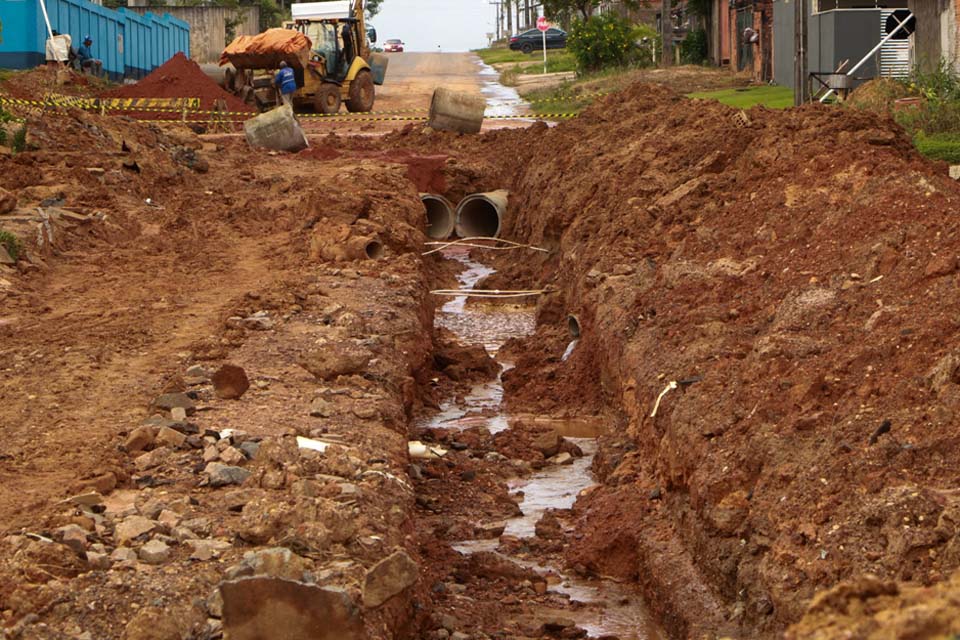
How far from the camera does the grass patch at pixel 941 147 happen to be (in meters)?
15.1

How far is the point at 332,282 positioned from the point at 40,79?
20418mm

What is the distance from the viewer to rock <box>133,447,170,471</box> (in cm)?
718

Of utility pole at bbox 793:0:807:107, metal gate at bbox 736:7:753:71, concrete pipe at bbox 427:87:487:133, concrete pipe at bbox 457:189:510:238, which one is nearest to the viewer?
utility pole at bbox 793:0:807:107

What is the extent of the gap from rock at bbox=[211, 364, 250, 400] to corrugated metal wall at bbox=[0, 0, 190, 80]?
27.6m

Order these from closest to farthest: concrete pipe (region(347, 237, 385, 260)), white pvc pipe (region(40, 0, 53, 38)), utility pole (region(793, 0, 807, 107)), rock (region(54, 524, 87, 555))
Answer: rock (region(54, 524, 87, 555))
concrete pipe (region(347, 237, 385, 260))
utility pole (region(793, 0, 807, 107))
white pvc pipe (region(40, 0, 53, 38))

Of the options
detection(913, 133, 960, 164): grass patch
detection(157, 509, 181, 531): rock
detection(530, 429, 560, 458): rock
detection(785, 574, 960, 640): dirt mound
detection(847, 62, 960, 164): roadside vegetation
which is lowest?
detection(530, 429, 560, 458): rock

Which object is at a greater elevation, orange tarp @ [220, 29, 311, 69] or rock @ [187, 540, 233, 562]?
orange tarp @ [220, 29, 311, 69]

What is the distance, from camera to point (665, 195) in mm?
14594

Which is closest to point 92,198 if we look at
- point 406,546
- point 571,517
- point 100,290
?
point 100,290

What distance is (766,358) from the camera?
26.7 ft

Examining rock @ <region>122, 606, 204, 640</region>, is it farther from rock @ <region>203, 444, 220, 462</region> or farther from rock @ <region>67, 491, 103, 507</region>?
rock @ <region>203, 444, 220, 462</region>

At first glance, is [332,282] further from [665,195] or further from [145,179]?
[145,179]

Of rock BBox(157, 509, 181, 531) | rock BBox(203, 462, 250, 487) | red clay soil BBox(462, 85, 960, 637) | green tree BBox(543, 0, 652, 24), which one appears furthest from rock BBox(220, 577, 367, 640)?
green tree BBox(543, 0, 652, 24)

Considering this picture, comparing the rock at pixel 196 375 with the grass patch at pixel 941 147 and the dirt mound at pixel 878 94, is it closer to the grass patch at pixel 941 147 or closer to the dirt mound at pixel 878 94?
the grass patch at pixel 941 147
